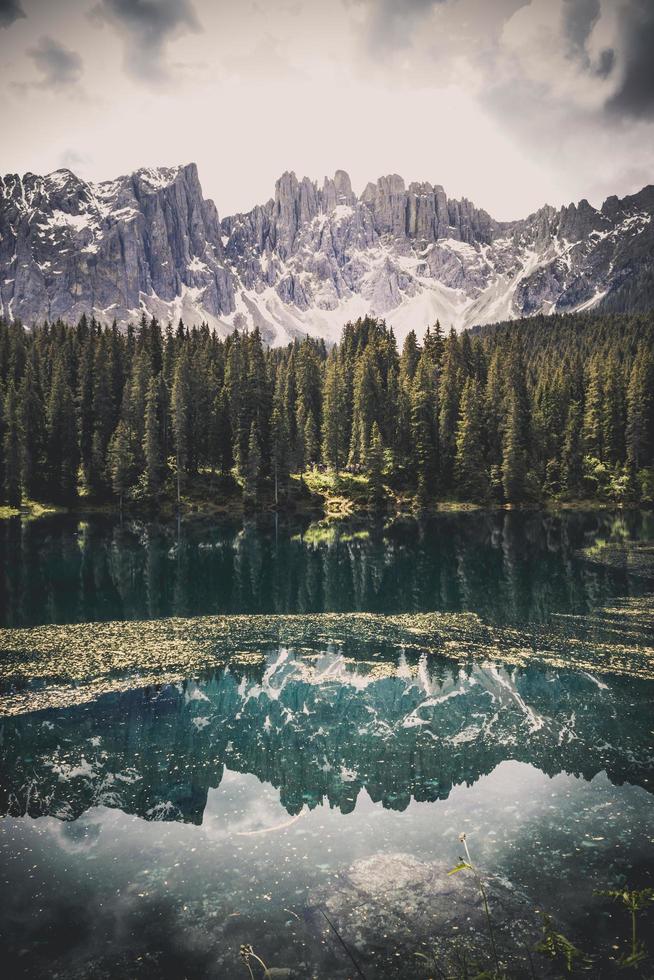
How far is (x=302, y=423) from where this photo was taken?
11388 centimetres

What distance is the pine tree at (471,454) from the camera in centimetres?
10475

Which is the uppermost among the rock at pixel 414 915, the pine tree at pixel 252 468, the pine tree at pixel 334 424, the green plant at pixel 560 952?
the pine tree at pixel 334 424

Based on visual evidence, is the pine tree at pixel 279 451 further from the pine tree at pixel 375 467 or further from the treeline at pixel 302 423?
the pine tree at pixel 375 467

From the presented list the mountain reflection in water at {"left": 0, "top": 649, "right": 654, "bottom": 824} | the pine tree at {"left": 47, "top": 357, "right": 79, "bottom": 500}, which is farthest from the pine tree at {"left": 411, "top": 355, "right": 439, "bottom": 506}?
the mountain reflection in water at {"left": 0, "top": 649, "right": 654, "bottom": 824}

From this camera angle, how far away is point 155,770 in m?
19.2

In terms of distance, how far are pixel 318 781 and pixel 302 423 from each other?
97.7 meters

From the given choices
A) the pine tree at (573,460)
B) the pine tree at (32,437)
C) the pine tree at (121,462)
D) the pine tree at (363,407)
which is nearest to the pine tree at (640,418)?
the pine tree at (573,460)

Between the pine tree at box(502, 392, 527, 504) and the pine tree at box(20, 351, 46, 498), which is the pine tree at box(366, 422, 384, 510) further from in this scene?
the pine tree at box(20, 351, 46, 498)

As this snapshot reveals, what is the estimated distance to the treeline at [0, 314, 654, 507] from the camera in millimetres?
98125

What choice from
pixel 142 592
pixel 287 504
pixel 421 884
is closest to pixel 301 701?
pixel 421 884

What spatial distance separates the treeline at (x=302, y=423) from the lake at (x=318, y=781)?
5886 centimetres

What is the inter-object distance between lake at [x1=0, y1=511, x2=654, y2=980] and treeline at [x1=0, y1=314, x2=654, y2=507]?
5886 cm

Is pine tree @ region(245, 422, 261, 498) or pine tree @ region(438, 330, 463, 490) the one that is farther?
pine tree @ region(438, 330, 463, 490)

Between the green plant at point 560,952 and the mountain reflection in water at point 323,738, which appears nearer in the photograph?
the green plant at point 560,952
